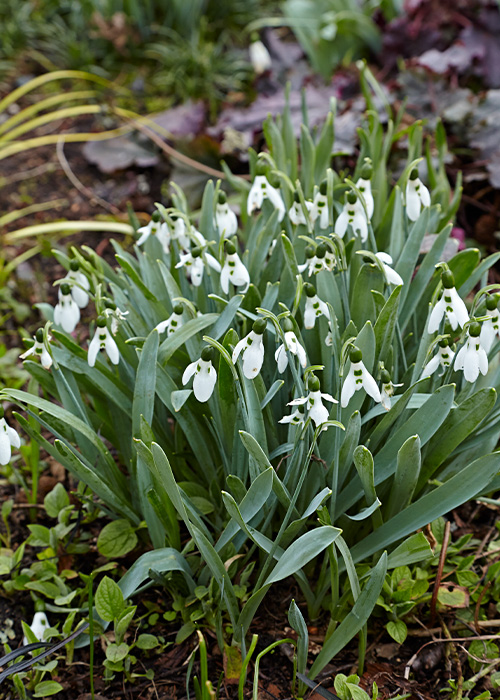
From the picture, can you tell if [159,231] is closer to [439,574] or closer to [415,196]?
[415,196]

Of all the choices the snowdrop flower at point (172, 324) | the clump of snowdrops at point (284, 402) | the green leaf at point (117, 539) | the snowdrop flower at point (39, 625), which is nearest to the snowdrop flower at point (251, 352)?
the clump of snowdrops at point (284, 402)

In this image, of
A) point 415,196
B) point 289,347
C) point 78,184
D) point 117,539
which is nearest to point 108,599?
point 117,539

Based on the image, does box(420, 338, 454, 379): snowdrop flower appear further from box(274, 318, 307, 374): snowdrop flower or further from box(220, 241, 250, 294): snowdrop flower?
box(220, 241, 250, 294): snowdrop flower

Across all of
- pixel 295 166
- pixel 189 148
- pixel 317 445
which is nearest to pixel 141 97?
pixel 189 148

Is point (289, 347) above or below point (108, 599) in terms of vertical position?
above

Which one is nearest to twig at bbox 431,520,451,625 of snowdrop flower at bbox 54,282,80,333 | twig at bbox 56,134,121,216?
snowdrop flower at bbox 54,282,80,333

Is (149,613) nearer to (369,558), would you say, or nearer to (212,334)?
(369,558)
